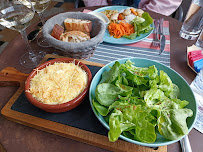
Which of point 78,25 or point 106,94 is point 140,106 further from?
point 78,25

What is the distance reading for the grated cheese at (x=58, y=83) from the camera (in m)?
0.70

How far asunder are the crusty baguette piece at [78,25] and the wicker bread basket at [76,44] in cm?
5

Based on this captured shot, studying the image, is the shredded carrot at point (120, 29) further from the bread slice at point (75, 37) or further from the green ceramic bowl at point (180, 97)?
the green ceramic bowl at point (180, 97)

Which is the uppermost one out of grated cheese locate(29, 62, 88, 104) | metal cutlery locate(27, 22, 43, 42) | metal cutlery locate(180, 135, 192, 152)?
grated cheese locate(29, 62, 88, 104)

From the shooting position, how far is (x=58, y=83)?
758 mm

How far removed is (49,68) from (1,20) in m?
0.41

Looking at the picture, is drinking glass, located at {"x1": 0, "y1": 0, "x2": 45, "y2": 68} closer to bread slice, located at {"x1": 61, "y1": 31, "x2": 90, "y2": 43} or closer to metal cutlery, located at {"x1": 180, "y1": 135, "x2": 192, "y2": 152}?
bread slice, located at {"x1": 61, "y1": 31, "x2": 90, "y2": 43}

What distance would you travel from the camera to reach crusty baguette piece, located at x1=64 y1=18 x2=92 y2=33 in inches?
42.8

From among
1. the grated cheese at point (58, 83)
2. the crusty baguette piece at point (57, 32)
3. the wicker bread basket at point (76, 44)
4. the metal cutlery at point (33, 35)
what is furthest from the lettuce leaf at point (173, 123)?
the metal cutlery at point (33, 35)

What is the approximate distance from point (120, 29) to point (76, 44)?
19.8 inches

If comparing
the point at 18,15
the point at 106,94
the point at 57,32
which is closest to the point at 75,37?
the point at 57,32

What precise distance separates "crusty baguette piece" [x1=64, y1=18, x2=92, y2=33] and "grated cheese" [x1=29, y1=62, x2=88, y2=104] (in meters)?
0.37

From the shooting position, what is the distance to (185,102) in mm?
659

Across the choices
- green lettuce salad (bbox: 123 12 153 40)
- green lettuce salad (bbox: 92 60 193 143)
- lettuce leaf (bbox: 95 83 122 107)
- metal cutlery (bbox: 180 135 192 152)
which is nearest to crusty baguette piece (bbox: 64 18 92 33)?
green lettuce salad (bbox: 123 12 153 40)
